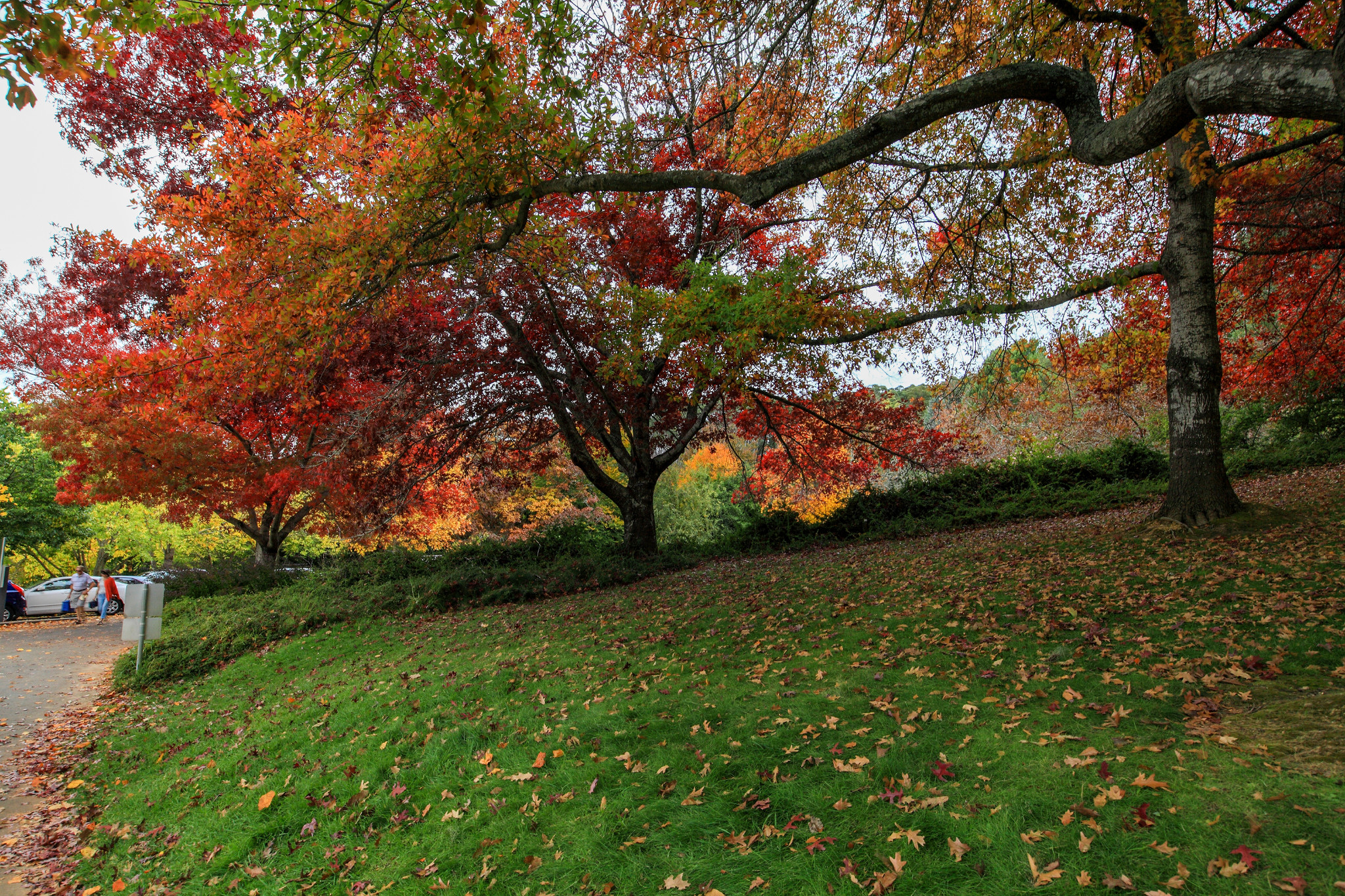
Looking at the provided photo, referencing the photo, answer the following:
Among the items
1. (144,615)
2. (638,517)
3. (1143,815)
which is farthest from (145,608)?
(1143,815)

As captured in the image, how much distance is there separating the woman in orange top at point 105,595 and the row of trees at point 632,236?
6130 mm

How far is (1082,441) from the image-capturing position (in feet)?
90.2

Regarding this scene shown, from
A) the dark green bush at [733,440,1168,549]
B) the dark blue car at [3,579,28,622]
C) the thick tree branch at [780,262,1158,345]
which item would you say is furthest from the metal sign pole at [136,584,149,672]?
the dark blue car at [3,579,28,622]

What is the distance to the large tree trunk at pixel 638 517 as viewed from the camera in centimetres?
1499

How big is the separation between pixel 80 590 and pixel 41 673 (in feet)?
39.6

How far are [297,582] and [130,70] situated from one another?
38.2 ft

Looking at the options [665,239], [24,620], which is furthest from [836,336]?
[24,620]

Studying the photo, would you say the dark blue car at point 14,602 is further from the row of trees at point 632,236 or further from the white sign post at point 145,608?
the white sign post at point 145,608

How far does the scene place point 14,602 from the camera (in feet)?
67.7

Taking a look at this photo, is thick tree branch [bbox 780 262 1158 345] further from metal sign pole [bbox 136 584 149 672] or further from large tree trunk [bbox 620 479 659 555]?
metal sign pole [bbox 136 584 149 672]

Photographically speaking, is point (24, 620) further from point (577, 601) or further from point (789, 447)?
point (789, 447)

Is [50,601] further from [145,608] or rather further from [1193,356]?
[1193,356]

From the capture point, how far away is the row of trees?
220 inches

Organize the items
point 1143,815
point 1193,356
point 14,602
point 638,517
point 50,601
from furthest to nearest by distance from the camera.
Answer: point 50,601 → point 14,602 → point 638,517 → point 1193,356 → point 1143,815
